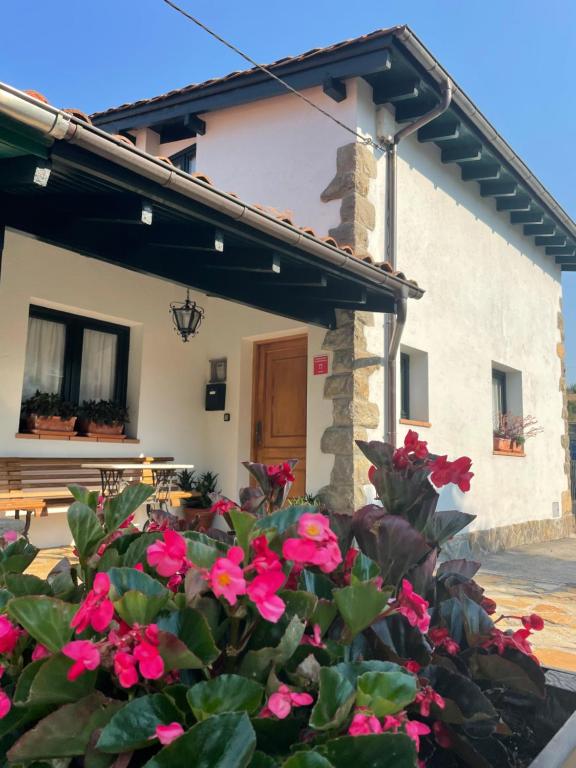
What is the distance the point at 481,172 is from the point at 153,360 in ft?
15.5

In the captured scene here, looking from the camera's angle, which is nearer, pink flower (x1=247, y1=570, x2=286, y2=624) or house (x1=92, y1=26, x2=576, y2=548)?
pink flower (x1=247, y1=570, x2=286, y2=624)

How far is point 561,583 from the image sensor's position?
201 inches

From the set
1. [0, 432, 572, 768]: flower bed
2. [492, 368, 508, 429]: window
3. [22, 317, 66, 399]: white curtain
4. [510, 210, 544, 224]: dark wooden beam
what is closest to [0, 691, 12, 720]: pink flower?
[0, 432, 572, 768]: flower bed

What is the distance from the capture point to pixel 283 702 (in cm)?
66

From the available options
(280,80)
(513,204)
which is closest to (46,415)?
(280,80)

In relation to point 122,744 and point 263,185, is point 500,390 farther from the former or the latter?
point 122,744

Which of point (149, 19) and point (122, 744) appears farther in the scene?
point (149, 19)

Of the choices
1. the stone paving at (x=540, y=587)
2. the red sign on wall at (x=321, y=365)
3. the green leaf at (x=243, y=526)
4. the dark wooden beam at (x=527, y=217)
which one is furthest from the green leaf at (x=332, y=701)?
the dark wooden beam at (x=527, y=217)

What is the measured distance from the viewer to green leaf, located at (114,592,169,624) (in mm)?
685

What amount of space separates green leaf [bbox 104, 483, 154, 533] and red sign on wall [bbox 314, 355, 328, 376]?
4.36m

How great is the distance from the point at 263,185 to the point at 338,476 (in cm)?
336

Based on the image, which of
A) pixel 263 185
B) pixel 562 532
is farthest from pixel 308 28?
pixel 562 532

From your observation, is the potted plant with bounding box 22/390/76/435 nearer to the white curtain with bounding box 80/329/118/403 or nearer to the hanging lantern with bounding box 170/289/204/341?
the white curtain with bounding box 80/329/118/403

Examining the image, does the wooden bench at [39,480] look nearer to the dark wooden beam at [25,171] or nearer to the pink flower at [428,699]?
the dark wooden beam at [25,171]
